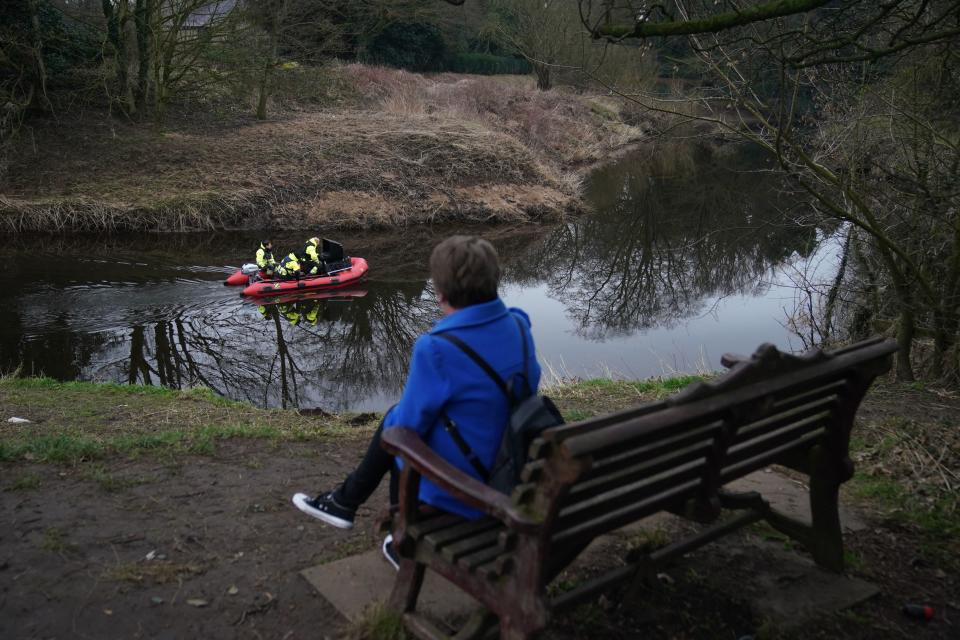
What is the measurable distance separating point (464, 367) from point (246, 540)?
1.69 m

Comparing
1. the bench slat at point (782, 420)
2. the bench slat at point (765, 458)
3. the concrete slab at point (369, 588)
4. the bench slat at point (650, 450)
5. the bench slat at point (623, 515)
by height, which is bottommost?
the concrete slab at point (369, 588)

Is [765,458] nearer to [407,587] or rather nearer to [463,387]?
[463,387]

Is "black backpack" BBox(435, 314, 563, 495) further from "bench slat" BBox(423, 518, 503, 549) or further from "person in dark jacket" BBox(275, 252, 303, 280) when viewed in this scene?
"person in dark jacket" BBox(275, 252, 303, 280)

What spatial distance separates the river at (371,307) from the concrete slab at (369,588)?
630 cm

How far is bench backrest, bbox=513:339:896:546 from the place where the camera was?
2.31 metres

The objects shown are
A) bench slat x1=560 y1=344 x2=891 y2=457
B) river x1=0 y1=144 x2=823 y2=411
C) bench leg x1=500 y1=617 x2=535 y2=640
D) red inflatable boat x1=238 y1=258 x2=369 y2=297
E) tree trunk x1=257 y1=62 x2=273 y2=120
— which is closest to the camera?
bench slat x1=560 y1=344 x2=891 y2=457

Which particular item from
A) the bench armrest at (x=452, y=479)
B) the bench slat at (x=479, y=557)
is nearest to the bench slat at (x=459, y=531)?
the bench slat at (x=479, y=557)

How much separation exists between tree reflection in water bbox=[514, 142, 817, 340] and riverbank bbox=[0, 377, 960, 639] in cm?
632

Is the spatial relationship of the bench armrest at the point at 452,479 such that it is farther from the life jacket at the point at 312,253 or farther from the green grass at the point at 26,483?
the life jacket at the point at 312,253

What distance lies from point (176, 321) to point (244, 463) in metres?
9.68

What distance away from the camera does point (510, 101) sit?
1374 inches

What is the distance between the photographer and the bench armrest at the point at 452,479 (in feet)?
7.75

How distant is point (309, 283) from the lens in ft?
51.9

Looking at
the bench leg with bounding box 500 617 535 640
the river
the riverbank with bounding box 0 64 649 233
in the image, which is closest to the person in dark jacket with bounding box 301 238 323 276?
the river
